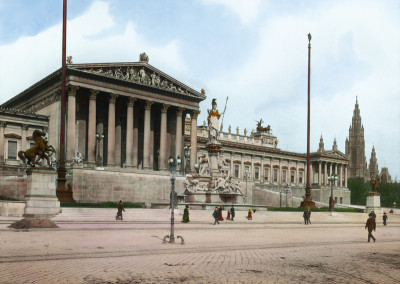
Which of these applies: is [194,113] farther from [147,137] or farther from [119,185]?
[119,185]

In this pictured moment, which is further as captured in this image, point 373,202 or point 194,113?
point 194,113

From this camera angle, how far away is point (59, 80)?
200 ft

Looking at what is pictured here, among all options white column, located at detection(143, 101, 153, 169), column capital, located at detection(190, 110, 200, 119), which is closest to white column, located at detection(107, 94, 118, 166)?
white column, located at detection(143, 101, 153, 169)

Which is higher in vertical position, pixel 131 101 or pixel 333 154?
pixel 131 101

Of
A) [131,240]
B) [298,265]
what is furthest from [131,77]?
[298,265]

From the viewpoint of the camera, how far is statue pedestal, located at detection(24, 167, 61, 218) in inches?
1178

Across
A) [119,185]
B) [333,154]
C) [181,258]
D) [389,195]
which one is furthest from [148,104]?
[389,195]

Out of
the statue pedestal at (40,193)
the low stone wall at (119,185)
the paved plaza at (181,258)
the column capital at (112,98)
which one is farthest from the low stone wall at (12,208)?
the column capital at (112,98)

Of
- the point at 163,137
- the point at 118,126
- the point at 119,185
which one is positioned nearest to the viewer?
the point at 119,185

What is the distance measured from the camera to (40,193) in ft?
99.1

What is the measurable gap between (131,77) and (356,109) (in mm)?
147260

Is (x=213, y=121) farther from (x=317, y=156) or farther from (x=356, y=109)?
(x=356, y=109)

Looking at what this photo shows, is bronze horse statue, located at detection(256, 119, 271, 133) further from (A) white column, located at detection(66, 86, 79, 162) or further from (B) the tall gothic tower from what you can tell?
(B) the tall gothic tower

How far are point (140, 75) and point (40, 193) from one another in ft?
122
